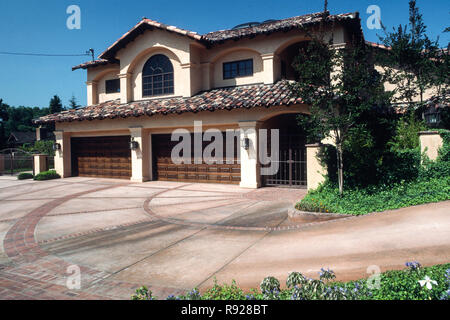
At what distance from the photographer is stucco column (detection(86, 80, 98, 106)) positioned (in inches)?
878

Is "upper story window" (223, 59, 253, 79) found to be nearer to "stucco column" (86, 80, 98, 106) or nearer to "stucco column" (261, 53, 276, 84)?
"stucco column" (261, 53, 276, 84)

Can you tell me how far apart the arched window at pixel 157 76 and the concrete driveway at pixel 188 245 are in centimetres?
967

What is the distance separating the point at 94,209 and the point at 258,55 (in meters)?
11.2

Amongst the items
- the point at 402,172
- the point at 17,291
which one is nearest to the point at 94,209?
the point at 17,291

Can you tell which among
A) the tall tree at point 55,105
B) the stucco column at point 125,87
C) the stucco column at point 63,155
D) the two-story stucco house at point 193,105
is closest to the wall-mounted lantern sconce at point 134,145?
the two-story stucco house at point 193,105

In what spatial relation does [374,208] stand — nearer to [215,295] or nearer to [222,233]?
[222,233]

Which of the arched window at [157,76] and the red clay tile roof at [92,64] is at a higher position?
the red clay tile roof at [92,64]

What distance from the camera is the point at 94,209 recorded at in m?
10.3

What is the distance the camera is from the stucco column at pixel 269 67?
51.5 ft

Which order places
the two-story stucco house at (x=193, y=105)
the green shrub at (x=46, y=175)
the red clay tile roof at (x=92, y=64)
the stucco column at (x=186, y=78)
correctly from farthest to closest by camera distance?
1. the red clay tile roof at (x=92, y=64)
2. the green shrub at (x=46, y=175)
3. the stucco column at (x=186, y=78)
4. the two-story stucco house at (x=193, y=105)

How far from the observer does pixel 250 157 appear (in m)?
14.3

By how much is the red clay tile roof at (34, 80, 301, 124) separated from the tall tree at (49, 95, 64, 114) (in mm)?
44084

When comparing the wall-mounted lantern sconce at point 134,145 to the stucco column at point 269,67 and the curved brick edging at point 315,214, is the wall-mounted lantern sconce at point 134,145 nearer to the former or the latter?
the stucco column at point 269,67

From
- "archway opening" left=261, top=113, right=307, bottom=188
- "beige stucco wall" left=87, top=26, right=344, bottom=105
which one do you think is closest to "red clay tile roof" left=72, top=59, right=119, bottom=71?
"beige stucco wall" left=87, top=26, right=344, bottom=105
